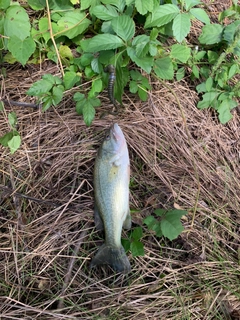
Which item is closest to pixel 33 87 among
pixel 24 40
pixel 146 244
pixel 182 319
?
pixel 24 40

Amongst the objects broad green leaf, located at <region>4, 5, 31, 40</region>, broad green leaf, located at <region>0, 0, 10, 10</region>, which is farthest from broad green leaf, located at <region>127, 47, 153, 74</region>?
broad green leaf, located at <region>0, 0, 10, 10</region>

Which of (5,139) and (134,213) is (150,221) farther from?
(5,139)

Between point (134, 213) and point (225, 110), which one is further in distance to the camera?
point (225, 110)

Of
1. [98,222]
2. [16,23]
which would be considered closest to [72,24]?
[16,23]

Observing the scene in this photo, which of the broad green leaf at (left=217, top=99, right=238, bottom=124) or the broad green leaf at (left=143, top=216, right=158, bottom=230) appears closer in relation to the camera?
the broad green leaf at (left=143, top=216, right=158, bottom=230)

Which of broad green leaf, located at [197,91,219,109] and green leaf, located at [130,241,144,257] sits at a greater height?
broad green leaf, located at [197,91,219,109]

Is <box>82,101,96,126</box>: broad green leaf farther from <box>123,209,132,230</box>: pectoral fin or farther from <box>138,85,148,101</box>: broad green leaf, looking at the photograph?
<box>123,209,132,230</box>: pectoral fin
